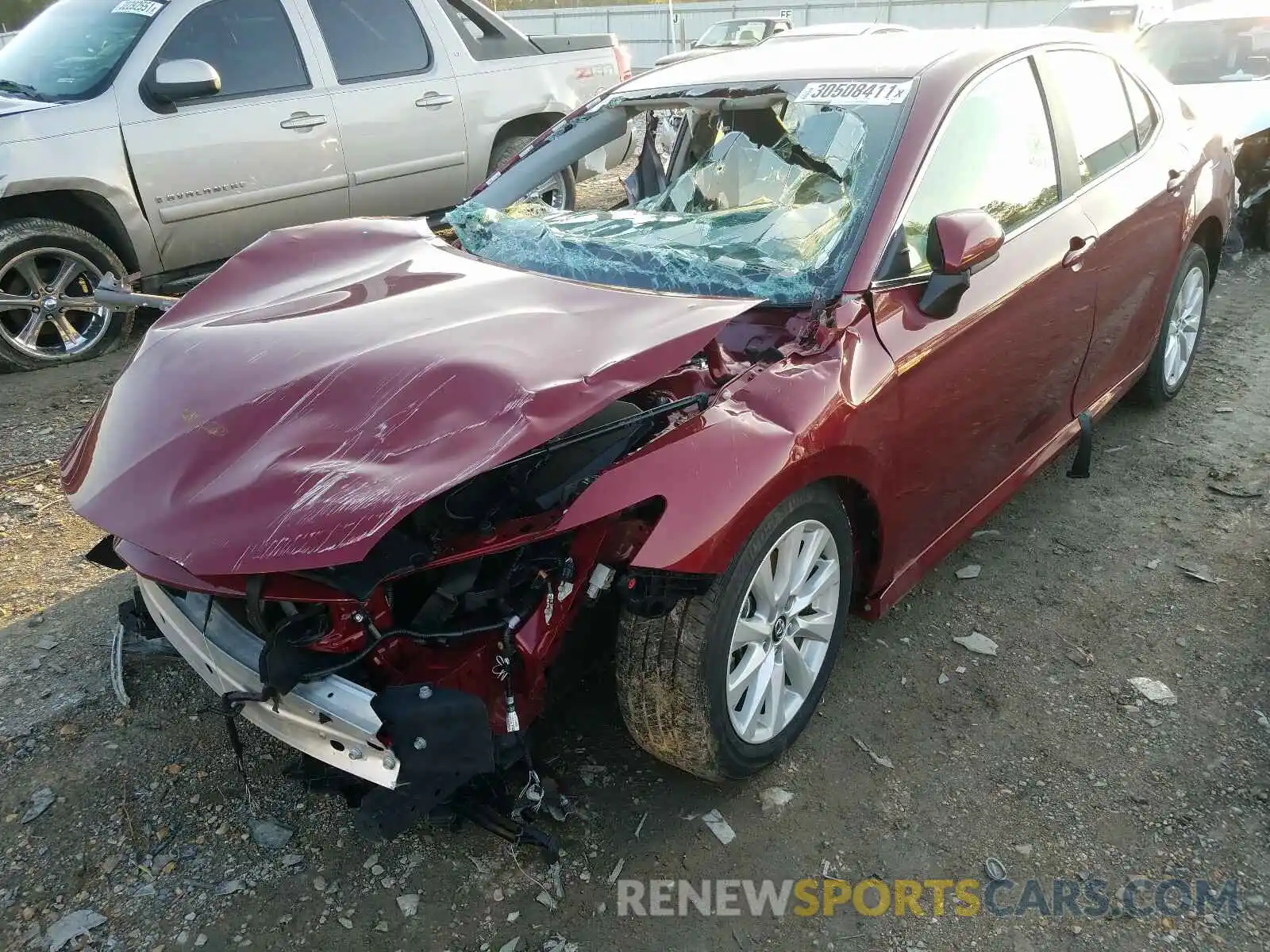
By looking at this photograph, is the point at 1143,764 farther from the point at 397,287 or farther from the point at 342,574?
the point at 397,287

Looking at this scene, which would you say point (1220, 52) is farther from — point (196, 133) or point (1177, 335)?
point (196, 133)

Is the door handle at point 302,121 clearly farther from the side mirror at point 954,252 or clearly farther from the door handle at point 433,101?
the side mirror at point 954,252

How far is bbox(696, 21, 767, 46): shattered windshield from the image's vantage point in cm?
Result: 1931

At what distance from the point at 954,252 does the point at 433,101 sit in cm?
482

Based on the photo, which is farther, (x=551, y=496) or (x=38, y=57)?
(x=38, y=57)

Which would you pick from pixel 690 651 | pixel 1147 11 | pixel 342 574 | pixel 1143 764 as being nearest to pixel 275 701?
pixel 342 574

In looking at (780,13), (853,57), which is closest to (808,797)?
(853,57)

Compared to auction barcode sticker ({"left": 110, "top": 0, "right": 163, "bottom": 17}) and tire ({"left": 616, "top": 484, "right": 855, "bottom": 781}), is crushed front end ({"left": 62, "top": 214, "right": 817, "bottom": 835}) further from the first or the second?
auction barcode sticker ({"left": 110, "top": 0, "right": 163, "bottom": 17})

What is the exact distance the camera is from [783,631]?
247cm

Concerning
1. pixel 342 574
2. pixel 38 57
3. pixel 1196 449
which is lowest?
pixel 1196 449

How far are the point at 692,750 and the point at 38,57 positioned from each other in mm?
5684

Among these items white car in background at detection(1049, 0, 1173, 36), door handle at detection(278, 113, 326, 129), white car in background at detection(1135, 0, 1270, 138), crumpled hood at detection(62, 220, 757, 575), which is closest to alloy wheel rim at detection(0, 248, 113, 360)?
door handle at detection(278, 113, 326, 129)

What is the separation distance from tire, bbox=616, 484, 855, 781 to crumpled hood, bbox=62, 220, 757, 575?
0.51 metres

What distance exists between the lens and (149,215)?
211 inches
